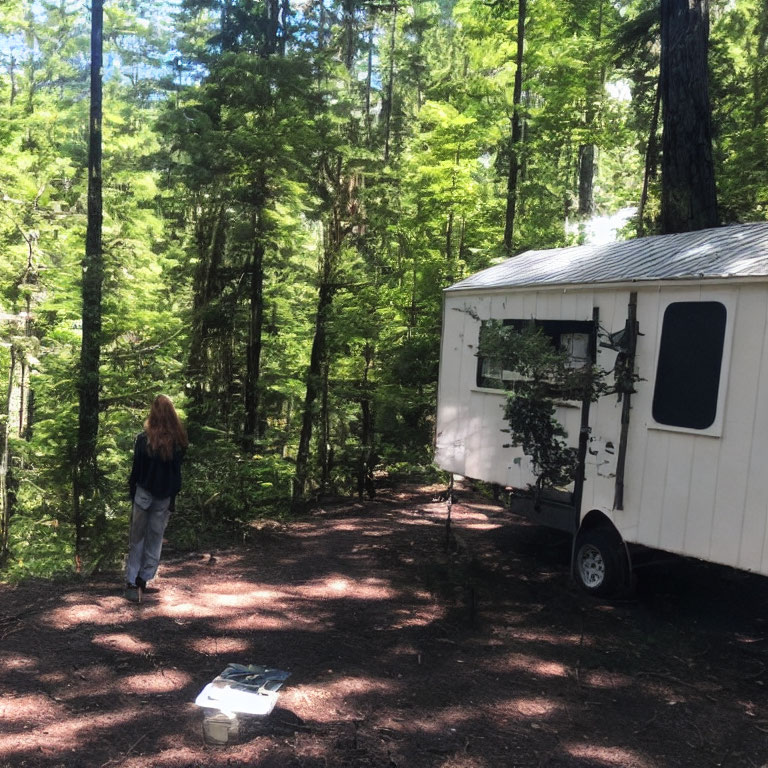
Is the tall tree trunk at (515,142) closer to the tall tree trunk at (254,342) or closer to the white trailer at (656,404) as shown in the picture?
the tall tree trunk at (254,342)

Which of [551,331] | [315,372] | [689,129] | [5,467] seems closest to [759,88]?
[689,129]

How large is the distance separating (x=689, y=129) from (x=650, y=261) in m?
4.58

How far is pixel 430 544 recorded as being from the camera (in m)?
8.67

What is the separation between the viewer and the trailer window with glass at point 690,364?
5.37 m

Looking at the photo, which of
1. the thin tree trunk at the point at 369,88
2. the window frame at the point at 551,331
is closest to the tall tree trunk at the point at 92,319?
the thin tree trunk at the point at 369,88

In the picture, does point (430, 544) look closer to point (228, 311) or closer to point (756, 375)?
point (756, 375)

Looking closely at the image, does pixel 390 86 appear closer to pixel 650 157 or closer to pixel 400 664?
pixel 650 157

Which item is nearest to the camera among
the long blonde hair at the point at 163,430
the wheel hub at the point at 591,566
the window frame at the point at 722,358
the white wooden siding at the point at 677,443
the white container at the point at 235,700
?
the white container at the point at 235,700

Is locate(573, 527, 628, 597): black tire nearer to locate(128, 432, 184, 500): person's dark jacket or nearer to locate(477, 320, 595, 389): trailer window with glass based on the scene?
locate(477, 320, 595, 389): trailer window with glass

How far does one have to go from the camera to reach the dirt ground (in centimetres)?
368

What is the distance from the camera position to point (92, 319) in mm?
9828

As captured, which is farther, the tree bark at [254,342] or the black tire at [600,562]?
the tree bark at [254,342]

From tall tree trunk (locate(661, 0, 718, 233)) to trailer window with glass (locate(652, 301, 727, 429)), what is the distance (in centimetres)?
464

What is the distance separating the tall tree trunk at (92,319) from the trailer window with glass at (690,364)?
24.7 feet
